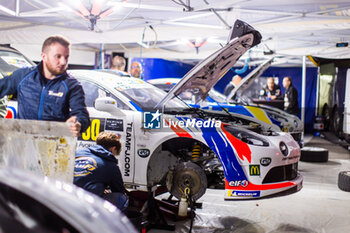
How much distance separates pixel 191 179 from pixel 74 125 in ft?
5.81

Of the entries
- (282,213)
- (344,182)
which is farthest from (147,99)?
(344,182)

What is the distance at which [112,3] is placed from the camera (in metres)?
4.53

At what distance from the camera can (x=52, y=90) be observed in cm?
292

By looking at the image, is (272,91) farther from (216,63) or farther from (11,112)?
(11,112)

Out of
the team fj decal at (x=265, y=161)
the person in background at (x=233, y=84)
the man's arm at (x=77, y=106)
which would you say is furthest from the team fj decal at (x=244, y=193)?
the person in background at (x=233, y=84)

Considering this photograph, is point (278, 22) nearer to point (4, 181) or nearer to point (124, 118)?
point (124, 118)

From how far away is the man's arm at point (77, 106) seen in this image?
296 cm

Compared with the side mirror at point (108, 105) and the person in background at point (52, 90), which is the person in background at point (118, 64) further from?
the person in background at point (52, 90)

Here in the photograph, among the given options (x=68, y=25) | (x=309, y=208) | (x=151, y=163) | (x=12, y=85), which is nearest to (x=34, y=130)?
(x=12, y=85)

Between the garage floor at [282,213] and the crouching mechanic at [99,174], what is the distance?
109cm

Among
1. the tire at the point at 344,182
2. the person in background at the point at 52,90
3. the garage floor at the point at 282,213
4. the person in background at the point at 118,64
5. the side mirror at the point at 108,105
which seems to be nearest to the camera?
the person in background at the point at 52,90

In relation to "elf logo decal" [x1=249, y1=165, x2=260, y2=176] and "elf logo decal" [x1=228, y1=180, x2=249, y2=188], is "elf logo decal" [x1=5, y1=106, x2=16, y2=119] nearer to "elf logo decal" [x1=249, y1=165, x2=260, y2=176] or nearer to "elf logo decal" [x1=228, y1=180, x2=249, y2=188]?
"elf logo decal" [x1=228, y1=180, x2=249, y2=188]

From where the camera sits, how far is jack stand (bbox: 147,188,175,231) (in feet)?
14.1

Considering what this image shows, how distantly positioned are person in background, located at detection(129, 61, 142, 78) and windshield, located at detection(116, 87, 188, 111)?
1787 millimetres
